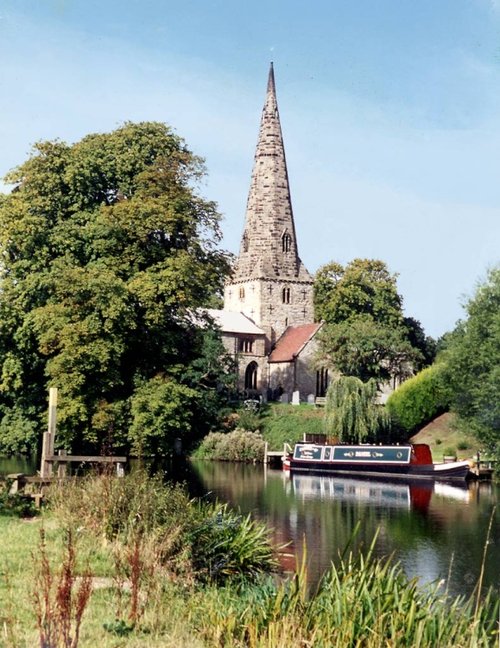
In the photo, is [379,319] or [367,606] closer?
[367,606]

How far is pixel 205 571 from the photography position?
38.5 ft

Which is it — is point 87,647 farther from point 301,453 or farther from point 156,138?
point 301,453

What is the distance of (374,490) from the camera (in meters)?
34.4

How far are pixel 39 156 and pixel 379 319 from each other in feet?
104

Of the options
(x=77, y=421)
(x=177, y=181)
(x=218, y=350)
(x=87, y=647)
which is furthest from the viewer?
(x=218, y=350)

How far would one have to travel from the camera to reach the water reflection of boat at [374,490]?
30.2m

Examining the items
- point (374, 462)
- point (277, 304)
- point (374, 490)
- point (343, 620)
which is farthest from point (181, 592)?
point (277, 304)

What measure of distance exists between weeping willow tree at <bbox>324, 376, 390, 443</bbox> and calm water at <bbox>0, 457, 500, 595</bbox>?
4146 mm

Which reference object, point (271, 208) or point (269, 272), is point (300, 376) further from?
point (271, 208)

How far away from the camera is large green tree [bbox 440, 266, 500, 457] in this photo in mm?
35188

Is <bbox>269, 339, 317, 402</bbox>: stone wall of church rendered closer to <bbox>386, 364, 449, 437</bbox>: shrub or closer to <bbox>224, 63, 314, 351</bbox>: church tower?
<bbox>224, 63, 314, 351</bbox>: church tower

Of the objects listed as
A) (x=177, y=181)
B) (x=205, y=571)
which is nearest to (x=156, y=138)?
(x=177, y=181)

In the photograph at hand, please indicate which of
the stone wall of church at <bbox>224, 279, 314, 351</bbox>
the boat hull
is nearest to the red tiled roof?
the stone wall of church at <bbox>224, 279, 314, 351</bbox>

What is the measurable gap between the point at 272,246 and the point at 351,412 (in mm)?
25338
